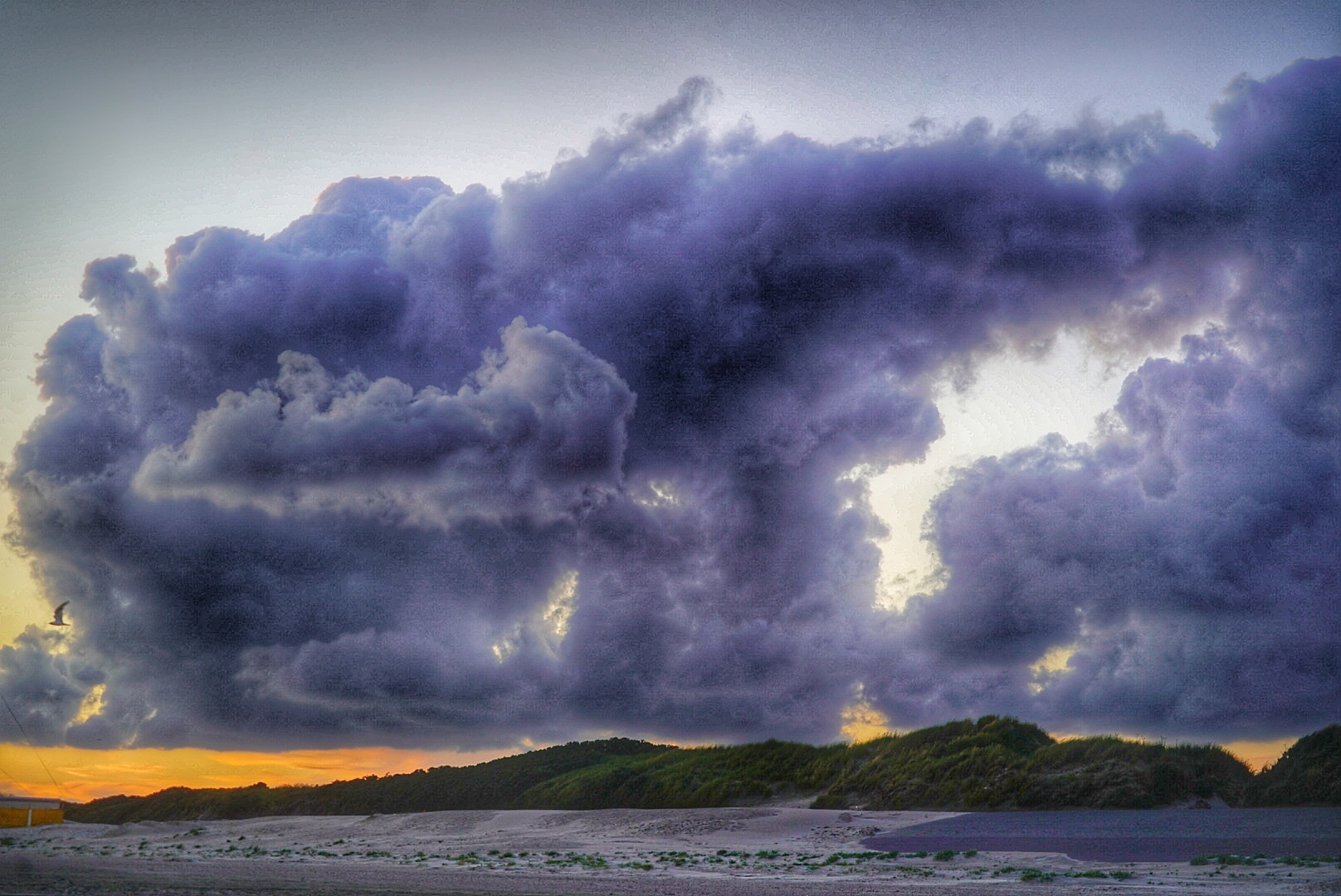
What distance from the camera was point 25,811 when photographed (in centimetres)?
5312

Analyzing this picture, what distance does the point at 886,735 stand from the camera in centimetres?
4834

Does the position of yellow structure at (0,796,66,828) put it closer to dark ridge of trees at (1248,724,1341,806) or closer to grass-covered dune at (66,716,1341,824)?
grass-covered dune at (66,716,1341,824)

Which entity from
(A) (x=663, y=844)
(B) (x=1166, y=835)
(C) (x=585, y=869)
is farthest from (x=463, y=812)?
(B) (x=1166, y=835)

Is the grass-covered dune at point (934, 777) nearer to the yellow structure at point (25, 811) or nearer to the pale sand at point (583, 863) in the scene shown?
the pale sand at point (583, 863)

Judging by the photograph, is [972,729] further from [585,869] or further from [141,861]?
[141,861]

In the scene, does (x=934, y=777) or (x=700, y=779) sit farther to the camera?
(x=700, y=779)

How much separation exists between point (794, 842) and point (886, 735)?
17378 millimetres

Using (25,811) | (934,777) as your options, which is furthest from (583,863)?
(25,811)

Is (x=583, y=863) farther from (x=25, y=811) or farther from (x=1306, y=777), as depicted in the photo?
(x=25, y=811)

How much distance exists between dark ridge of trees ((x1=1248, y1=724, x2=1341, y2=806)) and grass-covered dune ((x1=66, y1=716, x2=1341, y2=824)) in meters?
0.04

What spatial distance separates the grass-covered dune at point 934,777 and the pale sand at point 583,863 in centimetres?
456

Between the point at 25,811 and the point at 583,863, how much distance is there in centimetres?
4136

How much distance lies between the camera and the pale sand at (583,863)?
19.0m

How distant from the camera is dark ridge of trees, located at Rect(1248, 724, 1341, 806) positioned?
104 ft
